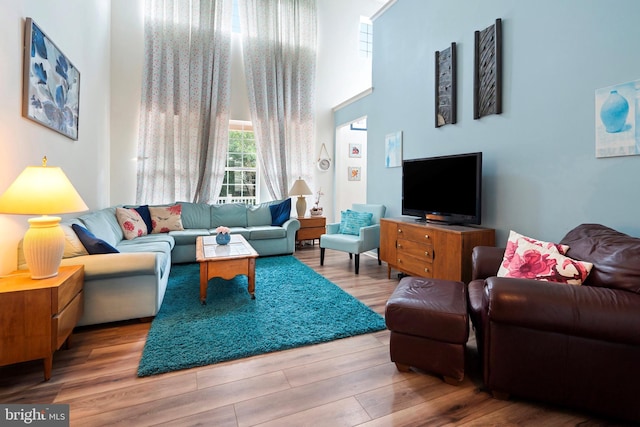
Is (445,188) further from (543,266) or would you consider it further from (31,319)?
(31,319)

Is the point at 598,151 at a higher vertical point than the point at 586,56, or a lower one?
lower

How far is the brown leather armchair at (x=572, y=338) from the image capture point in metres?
1.27

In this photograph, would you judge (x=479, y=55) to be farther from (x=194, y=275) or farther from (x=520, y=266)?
(x=194, y=275)

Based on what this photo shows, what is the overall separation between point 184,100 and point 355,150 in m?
3.30

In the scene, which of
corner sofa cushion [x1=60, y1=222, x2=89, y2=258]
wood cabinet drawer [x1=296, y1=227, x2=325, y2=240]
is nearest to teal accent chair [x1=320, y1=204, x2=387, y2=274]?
wood cabinet drawer [x1=296, y1=227, x2=325, y2=240]

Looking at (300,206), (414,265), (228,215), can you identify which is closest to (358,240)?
(414,265)

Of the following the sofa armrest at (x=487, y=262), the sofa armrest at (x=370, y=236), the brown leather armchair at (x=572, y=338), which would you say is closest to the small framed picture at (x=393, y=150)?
the sofa armrest at (x=370, y=236)

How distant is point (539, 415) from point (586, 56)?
7.64 feet

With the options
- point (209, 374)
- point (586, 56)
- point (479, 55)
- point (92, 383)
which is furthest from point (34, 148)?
point (586, 56)

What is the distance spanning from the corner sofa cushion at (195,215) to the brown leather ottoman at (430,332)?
3822 millimetres

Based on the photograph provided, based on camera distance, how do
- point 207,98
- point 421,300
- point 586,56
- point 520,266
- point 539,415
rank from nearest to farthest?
point 539,415 < point 421,300 < point 520,266 < point 586,56 < point 207,98

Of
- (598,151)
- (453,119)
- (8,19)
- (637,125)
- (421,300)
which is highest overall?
(8,19)

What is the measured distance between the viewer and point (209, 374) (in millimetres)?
1732

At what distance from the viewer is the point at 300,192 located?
517 centimetres
